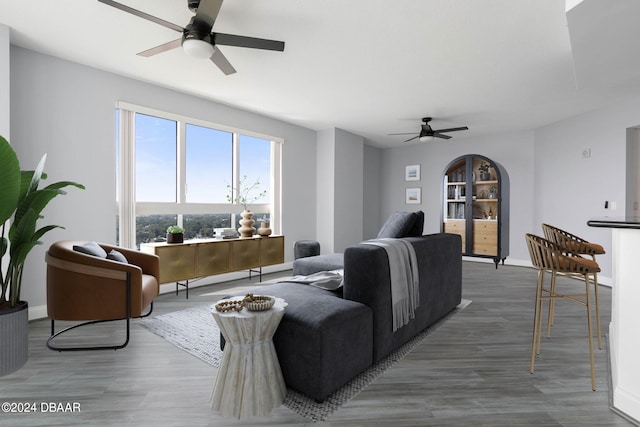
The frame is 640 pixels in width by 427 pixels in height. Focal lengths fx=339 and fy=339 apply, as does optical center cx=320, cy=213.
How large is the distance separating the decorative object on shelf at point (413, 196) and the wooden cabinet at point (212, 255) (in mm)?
3891

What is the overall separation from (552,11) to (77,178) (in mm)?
4532

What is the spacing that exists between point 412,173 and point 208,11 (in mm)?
6446

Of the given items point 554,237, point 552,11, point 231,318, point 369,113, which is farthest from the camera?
point 369,113

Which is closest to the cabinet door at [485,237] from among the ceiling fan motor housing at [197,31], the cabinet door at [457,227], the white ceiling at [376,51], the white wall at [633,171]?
the cabinet door at [457,227]

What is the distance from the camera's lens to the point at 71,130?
11.5 feet

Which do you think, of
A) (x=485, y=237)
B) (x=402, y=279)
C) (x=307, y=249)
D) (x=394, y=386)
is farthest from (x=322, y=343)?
(x=485, y=237)

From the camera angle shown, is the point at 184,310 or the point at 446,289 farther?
the point at 184,310

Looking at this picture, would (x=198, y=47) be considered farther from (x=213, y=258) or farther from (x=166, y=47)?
(x=213, y=258)

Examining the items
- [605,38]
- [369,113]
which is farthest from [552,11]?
[369,113]

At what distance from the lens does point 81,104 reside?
3.59m

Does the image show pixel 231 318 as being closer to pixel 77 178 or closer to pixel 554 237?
pixel 554 237

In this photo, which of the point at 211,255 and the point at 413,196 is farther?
the point at 413,196

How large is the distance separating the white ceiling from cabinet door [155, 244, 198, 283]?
6.50ft

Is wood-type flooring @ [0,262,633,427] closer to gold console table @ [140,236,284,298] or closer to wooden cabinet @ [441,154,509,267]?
gold console table @ [140,236,284,298]
